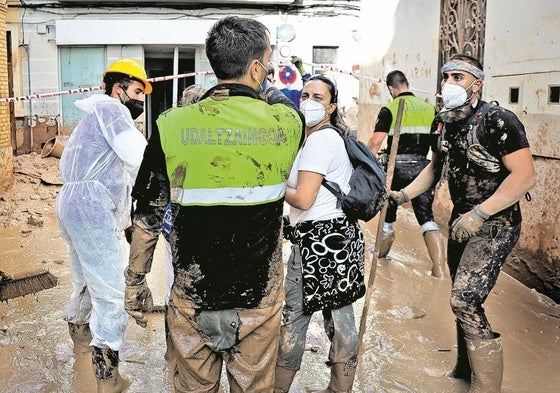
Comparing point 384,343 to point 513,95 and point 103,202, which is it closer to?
point 103,202

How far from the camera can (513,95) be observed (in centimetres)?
626

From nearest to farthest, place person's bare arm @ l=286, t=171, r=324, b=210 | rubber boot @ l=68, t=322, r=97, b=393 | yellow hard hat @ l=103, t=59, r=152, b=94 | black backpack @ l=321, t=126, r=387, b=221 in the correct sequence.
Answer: person's bare arm @ l=286, t=171, r=324, b=210 < black backpack @ l=321, t=126, r=387, b=221 < yellow hard hat @ l=103, t=59, r=152, b=94 < rubber boot @ l=68, t=322, r=97, b=393

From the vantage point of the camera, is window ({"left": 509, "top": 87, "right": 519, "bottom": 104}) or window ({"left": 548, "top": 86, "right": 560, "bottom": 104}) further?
window ({"left": 509, "top": 87, "right": 519, "bottom": 104})

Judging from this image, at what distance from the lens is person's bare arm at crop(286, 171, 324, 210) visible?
121 inches

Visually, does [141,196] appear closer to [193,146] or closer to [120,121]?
[193,146]

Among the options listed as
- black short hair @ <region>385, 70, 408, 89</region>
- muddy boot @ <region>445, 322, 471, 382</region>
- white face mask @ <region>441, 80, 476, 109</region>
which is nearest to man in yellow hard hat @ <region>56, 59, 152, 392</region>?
white face mask @ <region>441, 80, 476, 109</region>

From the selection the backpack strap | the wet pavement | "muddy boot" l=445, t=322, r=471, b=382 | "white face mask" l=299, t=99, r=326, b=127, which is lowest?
the wet pavement

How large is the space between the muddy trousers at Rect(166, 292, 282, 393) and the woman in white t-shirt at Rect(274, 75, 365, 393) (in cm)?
83

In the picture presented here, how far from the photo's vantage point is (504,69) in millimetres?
6402

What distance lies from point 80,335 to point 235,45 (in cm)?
251

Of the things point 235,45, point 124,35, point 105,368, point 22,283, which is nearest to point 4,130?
point 124,35

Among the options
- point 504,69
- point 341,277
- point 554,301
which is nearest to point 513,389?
point 341,277

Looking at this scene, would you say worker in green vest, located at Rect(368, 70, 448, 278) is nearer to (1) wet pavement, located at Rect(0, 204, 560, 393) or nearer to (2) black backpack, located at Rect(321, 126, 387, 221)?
(1) wet pavement, located at Rect(0, 204, 560, 393)

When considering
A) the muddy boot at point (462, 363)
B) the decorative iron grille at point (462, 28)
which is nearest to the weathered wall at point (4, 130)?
the decorative iron grille at point (462, 28)
